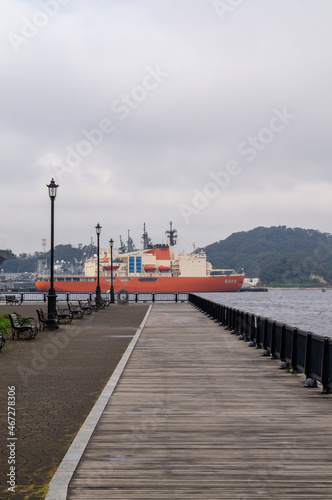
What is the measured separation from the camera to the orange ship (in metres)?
118

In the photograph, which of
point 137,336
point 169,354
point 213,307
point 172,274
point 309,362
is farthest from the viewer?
point 172,274

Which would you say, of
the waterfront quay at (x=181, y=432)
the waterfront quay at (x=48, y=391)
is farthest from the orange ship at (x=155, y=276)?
the waterfront quay at (x=181, y=432)

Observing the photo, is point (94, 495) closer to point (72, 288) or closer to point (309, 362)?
point (309, 362)

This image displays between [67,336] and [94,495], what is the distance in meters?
15.4

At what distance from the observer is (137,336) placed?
63.4 ft

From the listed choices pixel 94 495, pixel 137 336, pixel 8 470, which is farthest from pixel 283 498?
pixel 137 336

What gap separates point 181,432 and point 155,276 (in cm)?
11354

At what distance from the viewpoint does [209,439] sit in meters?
6.72

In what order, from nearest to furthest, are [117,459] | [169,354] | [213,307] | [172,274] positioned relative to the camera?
[117,459], [169,354], [213,307], [172,274]

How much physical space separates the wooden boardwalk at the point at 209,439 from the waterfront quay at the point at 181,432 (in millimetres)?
12

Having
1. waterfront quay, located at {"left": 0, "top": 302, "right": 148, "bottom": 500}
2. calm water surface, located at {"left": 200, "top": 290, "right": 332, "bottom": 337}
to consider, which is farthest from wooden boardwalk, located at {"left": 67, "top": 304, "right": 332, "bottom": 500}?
calm water surface, located at {"left": 200, "top": 290, "right": 332, "bottom": 337}

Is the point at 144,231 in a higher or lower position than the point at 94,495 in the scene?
higher

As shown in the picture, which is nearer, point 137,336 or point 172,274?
point 137,336

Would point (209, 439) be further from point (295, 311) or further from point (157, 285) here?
point (157, 285)
